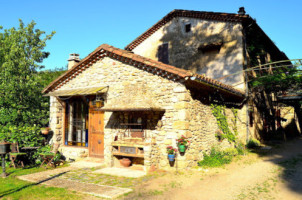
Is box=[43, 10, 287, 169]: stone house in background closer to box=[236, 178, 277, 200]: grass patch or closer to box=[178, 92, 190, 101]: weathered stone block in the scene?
box=[178, 92, 190, 101]: weathered stone block

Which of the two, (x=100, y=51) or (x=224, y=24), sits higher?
(x=224, y=24)

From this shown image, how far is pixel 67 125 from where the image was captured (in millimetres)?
11414

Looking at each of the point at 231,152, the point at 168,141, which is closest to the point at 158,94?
the point at 168,141

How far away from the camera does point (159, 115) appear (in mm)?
8320

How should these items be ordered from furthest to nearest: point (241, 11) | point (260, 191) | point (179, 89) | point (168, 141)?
point (241, 11) → point (168, 141) → point (179, 89) → point (260, 191)

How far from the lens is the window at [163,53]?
14.7 metres

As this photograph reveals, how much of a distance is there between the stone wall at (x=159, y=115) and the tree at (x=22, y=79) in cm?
352

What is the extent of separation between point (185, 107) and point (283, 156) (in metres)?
5.46

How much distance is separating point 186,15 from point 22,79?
987 centimetres

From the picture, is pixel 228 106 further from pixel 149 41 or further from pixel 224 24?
pixel 149 41

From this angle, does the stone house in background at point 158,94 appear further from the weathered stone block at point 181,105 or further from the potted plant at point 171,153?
the potted plant at point 171,153

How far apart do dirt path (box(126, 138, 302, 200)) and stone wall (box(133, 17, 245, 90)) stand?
201 inches

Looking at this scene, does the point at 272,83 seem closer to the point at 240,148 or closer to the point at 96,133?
the point at 240,148

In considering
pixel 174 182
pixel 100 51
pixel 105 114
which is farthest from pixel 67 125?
pixel 174 182
